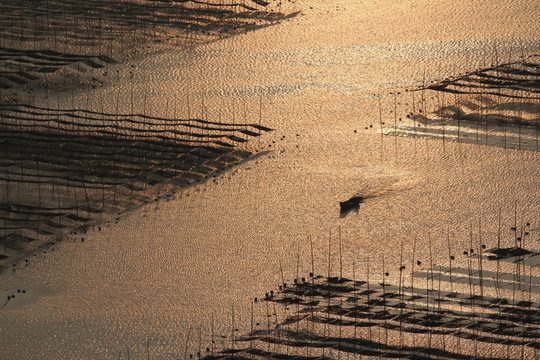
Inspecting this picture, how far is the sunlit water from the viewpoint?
2084 centimetres

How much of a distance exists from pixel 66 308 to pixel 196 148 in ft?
20.0

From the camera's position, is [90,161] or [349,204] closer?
[349,204]

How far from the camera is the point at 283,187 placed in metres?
24.8

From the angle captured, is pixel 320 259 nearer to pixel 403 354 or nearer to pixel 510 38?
pixel 403 354

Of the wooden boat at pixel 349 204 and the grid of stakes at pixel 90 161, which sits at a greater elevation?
the grid of stakes at pixel 90 161

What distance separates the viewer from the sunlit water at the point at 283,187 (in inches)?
821

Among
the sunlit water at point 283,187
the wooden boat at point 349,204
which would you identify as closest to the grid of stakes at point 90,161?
the sunlit water at point 283,187

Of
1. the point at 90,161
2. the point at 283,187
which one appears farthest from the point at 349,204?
the point at 90,161

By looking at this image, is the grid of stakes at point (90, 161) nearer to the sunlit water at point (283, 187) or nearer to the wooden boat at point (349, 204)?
the sunlit water at point (283, 187)

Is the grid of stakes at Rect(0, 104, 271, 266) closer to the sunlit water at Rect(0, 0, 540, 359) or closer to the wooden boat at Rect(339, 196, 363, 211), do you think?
the sunlit water at Rect(0, 0, 540, 359)

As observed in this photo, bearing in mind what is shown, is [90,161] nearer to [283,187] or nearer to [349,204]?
[283,187]

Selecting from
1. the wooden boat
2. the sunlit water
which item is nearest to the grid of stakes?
the sunlit water

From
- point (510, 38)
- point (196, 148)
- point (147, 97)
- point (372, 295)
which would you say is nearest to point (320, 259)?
point (372, 295)

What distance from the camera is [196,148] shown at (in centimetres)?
2623
